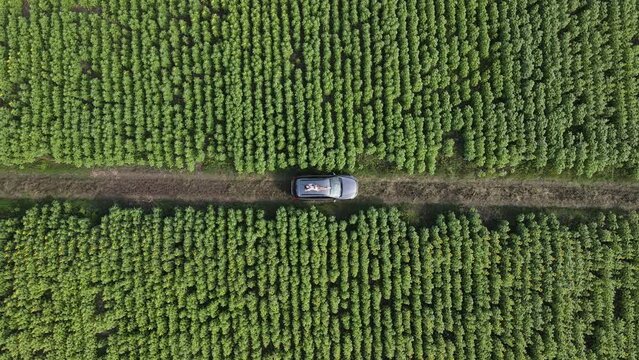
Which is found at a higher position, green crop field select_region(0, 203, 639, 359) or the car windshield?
the car windshield

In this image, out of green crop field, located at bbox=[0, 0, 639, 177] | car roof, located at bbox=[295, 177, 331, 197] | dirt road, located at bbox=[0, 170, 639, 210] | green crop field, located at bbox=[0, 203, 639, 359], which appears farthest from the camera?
dirt road, located at bbox=[0, 170, 639, 210]

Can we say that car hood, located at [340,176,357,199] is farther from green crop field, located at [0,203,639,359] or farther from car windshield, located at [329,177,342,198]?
green crop field, located at [0,203,639,359]

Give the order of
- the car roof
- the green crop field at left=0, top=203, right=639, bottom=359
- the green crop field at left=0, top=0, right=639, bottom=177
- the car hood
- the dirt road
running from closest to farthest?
the green crop field at left=0, top=203, right=639, bottom=359
the car roof
the car hood
the green crop field at left=0, top=0, right=639, bottom=177
the dirt road

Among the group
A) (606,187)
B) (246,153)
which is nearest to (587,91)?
(606,187)

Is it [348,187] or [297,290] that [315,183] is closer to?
[348,187]

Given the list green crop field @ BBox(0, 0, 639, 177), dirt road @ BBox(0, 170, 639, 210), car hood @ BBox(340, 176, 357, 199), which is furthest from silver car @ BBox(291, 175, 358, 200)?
dirt road @ BBox(0, 170, 639, 210)

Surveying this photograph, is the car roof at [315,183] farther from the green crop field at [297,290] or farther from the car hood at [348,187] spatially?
the green crop field at [297,290]

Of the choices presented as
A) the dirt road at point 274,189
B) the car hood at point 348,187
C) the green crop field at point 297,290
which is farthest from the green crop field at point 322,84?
the green crop field at point 297,290

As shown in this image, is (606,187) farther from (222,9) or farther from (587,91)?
(222,9)
